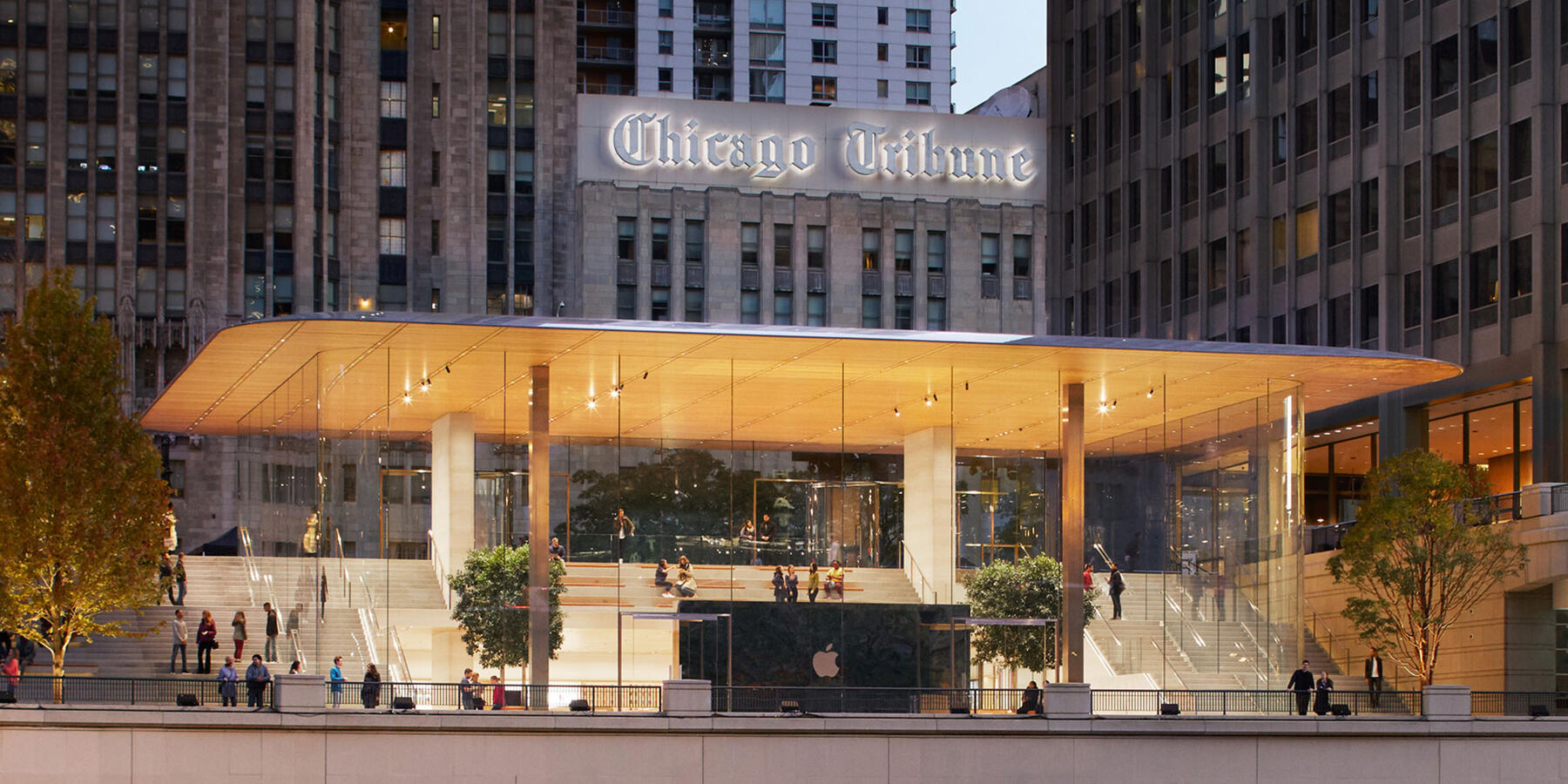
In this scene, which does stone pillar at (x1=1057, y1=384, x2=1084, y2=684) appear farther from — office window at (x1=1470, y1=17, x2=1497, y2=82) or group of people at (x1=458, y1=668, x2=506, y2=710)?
office window at (x1=1470, y1=17, x2=1497, y2=82)

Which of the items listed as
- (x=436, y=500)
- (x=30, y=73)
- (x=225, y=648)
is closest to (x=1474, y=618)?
(x=436, y=500)

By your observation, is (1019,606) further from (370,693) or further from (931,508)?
(370,693)

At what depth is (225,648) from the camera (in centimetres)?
4538

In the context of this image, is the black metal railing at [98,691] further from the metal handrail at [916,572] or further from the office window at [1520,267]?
the office window at [1520,267]

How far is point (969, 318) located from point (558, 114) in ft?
74.0

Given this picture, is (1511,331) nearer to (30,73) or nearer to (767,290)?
(767,290)

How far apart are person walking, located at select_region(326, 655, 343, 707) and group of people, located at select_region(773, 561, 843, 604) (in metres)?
8.99

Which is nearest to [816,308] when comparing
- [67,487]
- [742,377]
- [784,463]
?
[784,463]

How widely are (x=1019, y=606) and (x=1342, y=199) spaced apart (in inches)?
1116

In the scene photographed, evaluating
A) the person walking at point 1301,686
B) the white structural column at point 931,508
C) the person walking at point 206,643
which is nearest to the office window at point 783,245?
the white structural column at point 931,508

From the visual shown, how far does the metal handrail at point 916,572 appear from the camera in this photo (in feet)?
143

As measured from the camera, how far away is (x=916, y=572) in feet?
145

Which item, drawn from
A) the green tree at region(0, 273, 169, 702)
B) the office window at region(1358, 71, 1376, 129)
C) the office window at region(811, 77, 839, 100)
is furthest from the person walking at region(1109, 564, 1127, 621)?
the office window at region(811, 77, 839, 100)

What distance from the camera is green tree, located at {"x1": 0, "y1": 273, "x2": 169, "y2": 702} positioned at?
39625 millimetres
